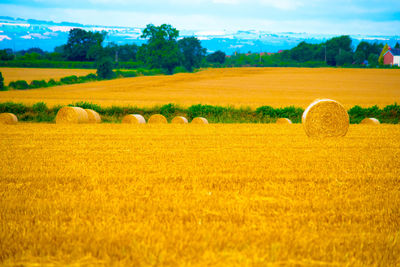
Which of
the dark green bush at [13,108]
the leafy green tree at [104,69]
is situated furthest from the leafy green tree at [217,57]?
the dark green bush at [13,108]

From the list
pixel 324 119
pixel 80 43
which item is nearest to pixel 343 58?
pixel 80 43

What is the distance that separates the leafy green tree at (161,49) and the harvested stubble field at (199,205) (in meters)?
72.3

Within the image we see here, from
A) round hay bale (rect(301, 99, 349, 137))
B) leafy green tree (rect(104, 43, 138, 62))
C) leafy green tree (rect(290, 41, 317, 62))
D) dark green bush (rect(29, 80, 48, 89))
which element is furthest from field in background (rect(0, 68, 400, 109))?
leafy green tree (rect(104, 43, 138, 62))

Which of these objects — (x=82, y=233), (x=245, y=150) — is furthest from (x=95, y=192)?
(x=245, y=150)

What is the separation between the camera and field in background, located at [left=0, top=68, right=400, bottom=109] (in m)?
35.3

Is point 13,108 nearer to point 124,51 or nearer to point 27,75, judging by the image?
point 27,75

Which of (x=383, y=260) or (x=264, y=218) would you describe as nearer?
(x=383, y=260)

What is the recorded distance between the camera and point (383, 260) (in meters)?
5.09

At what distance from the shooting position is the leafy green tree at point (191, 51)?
93.5 m

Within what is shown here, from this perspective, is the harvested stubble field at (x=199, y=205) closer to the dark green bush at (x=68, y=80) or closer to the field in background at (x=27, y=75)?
the field in background at (x=27, y=75)

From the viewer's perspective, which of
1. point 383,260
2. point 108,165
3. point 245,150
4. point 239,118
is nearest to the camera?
point 383,260

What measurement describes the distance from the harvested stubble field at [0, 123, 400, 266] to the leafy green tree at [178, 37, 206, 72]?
81.5m

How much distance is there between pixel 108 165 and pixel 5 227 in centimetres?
423

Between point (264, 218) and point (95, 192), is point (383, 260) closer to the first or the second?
point (264, 218)
